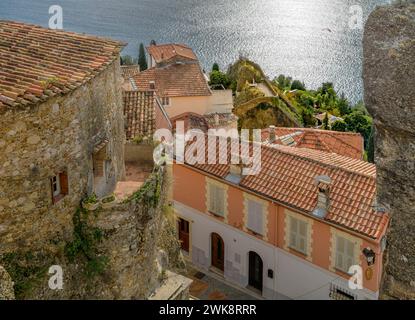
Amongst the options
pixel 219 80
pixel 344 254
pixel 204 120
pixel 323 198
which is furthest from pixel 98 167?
pixel 219 80

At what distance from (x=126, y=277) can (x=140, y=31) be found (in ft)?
274

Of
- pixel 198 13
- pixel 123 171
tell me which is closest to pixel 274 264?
pixel 123 171

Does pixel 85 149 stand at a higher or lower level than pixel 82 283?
higher

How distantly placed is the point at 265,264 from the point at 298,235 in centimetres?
207

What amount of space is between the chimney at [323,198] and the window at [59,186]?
11.0 m

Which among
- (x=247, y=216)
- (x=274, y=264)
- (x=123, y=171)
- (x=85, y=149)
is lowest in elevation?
(x=274, y=264)

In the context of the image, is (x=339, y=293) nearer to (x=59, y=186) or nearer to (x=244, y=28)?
(x=59, y=186)

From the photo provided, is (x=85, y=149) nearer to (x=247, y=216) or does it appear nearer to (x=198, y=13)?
(x=247, y=216)

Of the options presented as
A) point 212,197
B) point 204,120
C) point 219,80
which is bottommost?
point 212,197

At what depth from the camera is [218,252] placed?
77.8 feet

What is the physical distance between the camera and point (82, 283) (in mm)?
11125

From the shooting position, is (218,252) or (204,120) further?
(204,120)

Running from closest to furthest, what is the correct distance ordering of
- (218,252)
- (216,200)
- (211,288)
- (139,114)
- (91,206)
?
(91,206)
(139,114)
(211,288)
(216,200)
(218,252)
